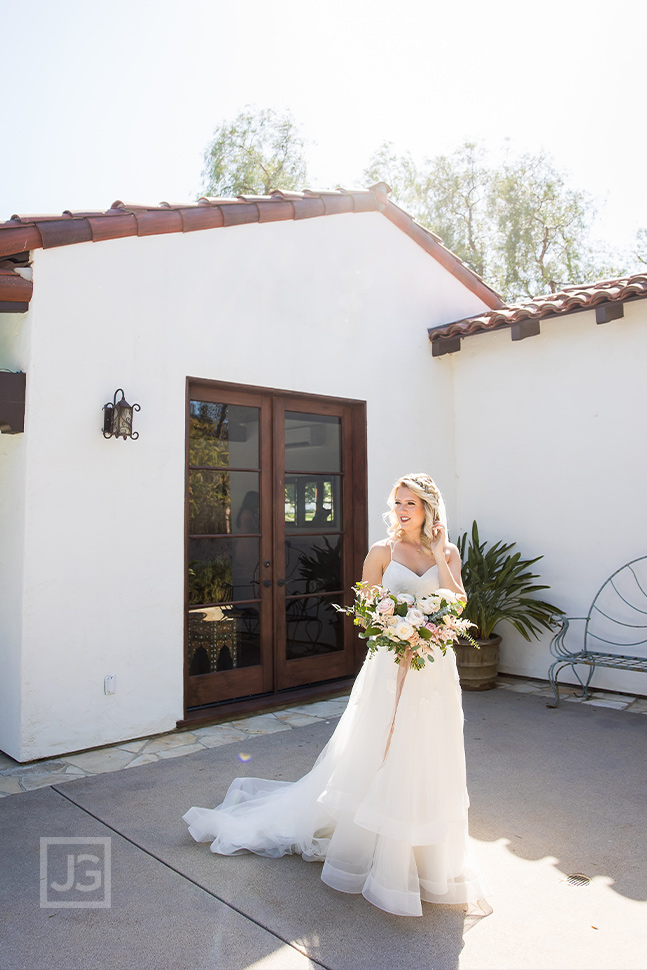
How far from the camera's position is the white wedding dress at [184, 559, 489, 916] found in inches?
104

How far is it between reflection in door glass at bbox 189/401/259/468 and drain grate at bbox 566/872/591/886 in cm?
350

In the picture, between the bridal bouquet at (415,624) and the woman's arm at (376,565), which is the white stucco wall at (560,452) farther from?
the bridal bouquet at (415,624)

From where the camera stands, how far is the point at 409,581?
10.2ft

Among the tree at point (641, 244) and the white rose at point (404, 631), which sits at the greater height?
the tree at point (641, 244)

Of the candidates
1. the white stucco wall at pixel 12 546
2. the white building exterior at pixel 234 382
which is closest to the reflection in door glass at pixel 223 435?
the white building exterior at pixel 234 382

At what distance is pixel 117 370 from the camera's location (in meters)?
4.63

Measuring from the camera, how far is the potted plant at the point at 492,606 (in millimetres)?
6035

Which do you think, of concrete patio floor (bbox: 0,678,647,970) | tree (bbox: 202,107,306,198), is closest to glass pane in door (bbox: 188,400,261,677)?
concrete patio floor (bbox: 0,678,647,970)

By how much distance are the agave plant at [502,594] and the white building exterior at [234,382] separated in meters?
0.19

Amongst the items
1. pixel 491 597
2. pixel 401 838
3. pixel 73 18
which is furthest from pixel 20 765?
pixel 73 18

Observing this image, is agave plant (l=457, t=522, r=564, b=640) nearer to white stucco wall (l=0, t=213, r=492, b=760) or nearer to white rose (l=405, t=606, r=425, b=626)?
white stucco wall (l=0, t=213, r=492, b=760)

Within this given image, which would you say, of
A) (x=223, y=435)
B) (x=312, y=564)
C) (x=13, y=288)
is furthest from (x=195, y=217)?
(x=312, y=564)

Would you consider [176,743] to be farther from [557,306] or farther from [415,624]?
[557,306]

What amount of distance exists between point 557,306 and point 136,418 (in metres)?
3.63
